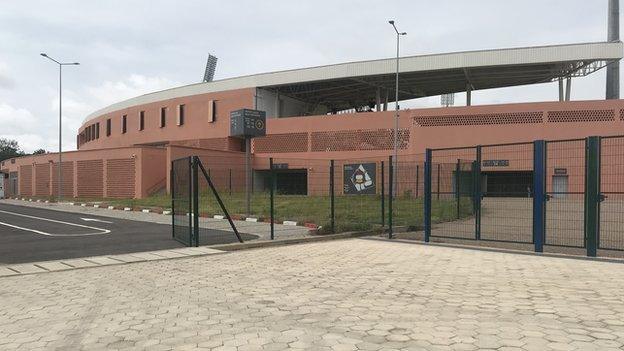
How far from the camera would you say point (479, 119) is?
4762 cm

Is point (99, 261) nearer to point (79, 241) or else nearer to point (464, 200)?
point (79, 241)

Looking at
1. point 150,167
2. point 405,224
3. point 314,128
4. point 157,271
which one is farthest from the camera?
point 314,128

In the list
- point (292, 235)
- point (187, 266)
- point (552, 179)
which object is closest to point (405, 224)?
point (292, 235)

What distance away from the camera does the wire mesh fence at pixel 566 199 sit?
10.6m

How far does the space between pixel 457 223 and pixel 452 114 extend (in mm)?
33878

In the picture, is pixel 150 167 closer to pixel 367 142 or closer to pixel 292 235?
pixel 367 142

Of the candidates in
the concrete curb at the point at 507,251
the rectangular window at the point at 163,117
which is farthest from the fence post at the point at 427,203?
the rectangular window at the point at 163,117

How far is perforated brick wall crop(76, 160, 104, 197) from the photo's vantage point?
156 ft

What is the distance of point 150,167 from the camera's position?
45.2 m

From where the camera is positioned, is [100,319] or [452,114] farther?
[452,114]

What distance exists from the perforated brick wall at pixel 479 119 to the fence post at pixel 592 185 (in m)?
38.9

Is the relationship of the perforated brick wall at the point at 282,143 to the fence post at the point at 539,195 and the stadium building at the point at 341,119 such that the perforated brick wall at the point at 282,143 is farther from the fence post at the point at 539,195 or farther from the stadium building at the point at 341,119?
the fence post at the point at 539,195

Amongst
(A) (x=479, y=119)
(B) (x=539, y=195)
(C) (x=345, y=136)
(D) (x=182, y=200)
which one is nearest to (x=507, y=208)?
(B) (x=539, y=195)

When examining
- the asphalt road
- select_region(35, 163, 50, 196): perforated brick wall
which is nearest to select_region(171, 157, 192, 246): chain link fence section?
the asphalt road
